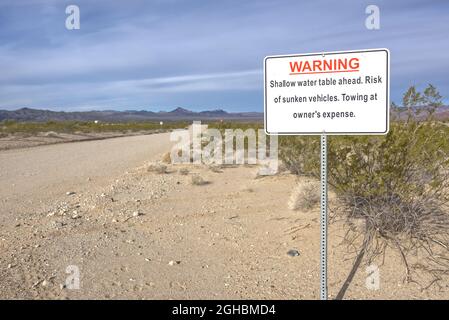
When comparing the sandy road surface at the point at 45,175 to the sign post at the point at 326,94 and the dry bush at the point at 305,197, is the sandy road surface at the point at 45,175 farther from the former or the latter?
the sign post at the point at 326,94

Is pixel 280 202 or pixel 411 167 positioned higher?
pixel 411 167

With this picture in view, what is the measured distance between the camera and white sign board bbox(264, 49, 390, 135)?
12.2ft

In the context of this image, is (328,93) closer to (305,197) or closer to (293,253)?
(293,253)

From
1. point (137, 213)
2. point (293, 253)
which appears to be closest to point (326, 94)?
→ point (293, 253)

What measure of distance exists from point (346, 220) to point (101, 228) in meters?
3.64

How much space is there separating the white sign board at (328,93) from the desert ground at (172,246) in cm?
181

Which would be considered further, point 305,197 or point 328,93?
point 305,197

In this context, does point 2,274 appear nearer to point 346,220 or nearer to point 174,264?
point 174,264

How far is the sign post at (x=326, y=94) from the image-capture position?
371cm

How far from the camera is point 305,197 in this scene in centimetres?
774

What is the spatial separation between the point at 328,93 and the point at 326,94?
0.02 m

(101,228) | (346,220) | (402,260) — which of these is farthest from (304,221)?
(101,228)

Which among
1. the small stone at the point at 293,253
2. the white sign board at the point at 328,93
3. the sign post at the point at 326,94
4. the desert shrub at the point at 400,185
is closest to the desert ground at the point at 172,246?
the small stone at the point at 293,253

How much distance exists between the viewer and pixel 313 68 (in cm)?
385
